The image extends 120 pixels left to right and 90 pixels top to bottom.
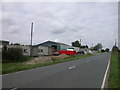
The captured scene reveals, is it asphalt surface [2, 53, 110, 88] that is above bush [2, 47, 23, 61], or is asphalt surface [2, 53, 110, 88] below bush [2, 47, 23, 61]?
below

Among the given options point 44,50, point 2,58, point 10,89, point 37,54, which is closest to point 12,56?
point 2,58

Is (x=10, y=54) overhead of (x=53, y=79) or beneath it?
overhead

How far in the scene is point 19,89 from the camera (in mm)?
6457

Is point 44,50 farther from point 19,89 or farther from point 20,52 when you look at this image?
point 19,89

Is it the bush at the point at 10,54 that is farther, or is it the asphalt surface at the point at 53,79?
the bush at the point at 10,54

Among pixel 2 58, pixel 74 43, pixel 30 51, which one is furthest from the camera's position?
pixel 74 43

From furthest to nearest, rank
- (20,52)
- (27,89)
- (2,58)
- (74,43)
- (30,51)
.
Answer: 1. (74,43)
2. (30,51)
3. (20,52)
4. (2,58)
5. (27,89)

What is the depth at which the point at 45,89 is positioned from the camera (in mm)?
6457

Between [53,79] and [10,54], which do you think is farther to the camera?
[10,54]

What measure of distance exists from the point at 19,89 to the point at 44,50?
135ft

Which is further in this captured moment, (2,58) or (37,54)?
(37,54)

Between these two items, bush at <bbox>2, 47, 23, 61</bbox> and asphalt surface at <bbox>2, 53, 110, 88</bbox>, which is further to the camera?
bush at <bbox>2, 47, 23, 61</bbox>

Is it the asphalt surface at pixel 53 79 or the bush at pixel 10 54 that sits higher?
the bush at pixel 10 54

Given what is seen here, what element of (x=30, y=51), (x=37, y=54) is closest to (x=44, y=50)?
(x=37, y=54)
